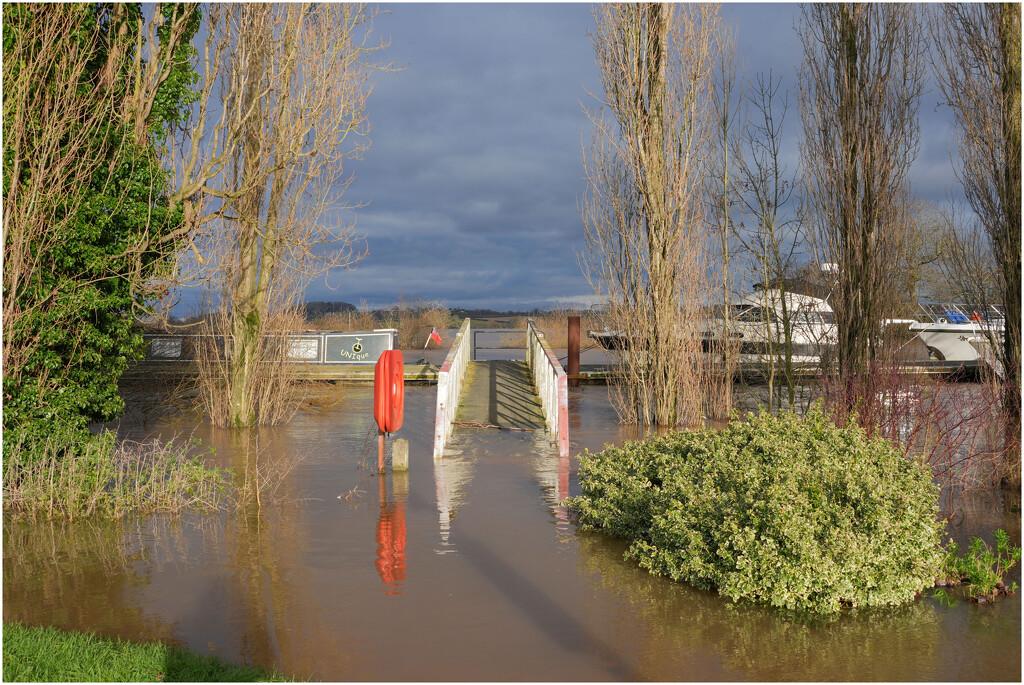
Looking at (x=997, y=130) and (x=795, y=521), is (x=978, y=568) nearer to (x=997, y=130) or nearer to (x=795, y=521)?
(x=795, y=521)

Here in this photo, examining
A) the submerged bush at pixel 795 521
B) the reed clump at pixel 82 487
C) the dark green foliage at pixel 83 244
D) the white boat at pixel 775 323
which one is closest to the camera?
the submerged bush at pixel 795 521

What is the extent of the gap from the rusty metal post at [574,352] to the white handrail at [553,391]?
1008 mm

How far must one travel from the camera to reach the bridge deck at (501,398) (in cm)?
1513

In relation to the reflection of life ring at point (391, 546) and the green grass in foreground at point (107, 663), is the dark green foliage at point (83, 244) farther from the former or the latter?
the green grass in foreground at point (107, 663)

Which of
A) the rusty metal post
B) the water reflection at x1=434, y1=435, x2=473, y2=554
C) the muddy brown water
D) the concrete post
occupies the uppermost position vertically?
the rusty metal post

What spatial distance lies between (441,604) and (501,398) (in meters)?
11.4

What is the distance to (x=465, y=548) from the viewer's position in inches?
285

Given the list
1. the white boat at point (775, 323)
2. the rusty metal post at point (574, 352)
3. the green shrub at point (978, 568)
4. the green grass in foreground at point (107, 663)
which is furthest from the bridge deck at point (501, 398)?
the green grass in foreground at point (107, 663)

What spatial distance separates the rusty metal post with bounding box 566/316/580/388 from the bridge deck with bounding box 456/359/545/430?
3.61 ft

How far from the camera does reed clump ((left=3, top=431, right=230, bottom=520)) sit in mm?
8220

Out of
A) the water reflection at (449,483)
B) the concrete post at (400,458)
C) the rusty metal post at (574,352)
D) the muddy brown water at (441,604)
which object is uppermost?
the rusty metal post at (574,352)

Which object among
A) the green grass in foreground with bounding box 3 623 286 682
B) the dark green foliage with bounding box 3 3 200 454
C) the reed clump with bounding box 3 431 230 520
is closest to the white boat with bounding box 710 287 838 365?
the reed clump with bounding box 3 431 230 520

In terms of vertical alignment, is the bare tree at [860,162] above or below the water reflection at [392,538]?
above

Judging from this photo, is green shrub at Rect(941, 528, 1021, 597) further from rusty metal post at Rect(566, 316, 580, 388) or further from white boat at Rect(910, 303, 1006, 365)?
white boat at Rect(910, 303, 1006, 365)
